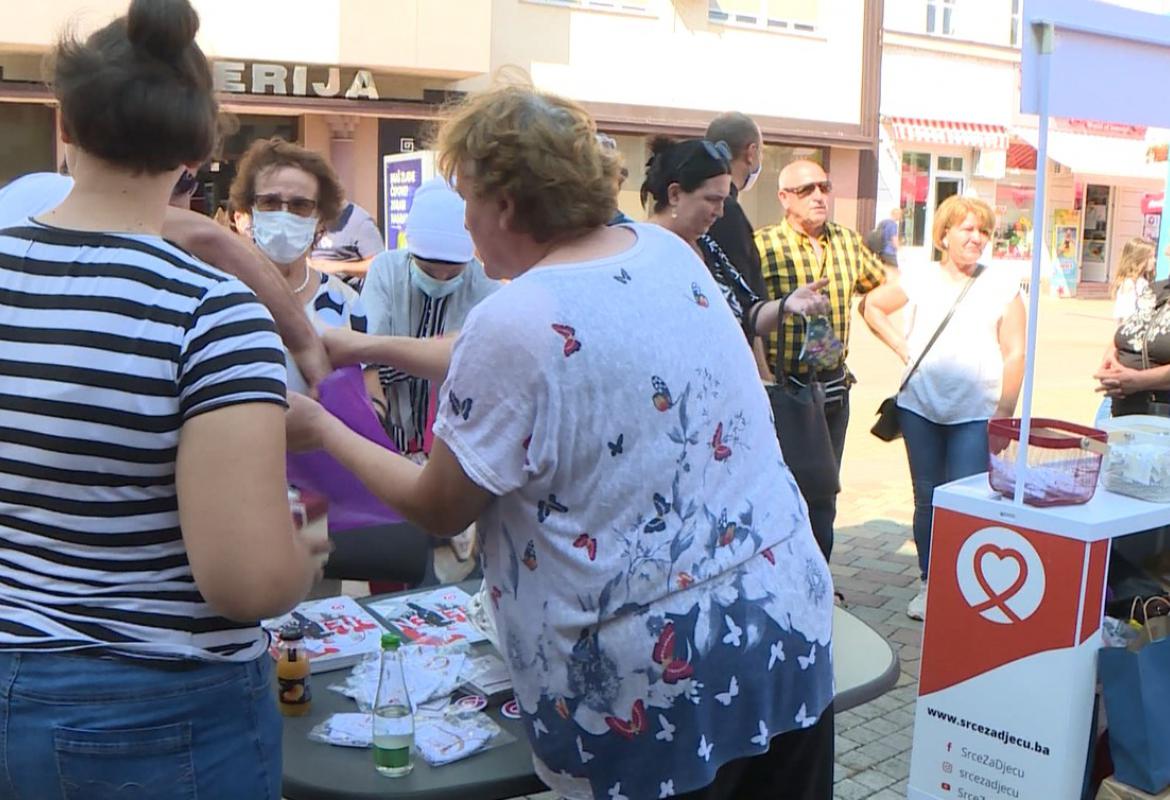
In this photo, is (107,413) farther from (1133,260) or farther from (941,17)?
(941,17)

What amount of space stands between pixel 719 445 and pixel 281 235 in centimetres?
199

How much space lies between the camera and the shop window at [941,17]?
20.6 m

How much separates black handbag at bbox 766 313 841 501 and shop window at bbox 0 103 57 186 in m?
12.3

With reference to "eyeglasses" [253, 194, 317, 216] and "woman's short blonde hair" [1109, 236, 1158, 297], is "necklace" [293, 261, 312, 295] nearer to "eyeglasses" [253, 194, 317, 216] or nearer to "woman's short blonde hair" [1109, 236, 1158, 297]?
"eyeglasses" [253, 194, 317, 216]

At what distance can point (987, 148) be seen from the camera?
71.1ft

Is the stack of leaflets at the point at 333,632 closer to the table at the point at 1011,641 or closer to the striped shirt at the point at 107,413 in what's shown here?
the striped shirt at the point at 107,413

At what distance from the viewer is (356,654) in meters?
2.12

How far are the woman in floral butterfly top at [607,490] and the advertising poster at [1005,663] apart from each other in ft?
4.84

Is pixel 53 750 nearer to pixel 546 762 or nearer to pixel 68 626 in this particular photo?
pixel 68 626

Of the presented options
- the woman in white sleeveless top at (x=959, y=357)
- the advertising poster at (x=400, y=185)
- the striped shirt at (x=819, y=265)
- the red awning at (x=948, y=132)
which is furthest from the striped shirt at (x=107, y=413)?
the red awning at (x=948, y=132)

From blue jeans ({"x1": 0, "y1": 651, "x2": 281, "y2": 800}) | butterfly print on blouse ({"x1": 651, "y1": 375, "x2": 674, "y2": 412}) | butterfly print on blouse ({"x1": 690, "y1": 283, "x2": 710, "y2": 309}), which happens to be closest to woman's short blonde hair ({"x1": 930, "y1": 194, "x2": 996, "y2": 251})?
butterfly print on blouse ({"x1": 690, "y1": 283, "x2": 710, "y2": 309})

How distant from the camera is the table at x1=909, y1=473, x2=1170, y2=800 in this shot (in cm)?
286

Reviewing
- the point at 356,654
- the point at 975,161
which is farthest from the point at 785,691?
the point at 975,161

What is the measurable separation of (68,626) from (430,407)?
6.52ft
